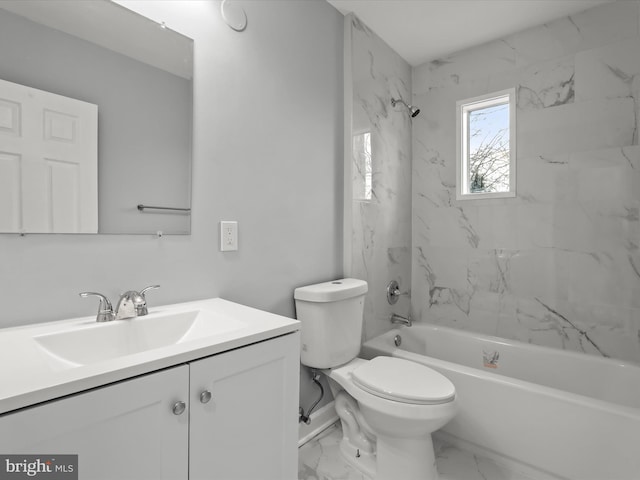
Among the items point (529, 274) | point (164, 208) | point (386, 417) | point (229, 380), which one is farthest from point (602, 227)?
point (164, 208)

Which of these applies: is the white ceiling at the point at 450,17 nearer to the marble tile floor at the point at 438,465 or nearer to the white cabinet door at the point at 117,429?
the white cabinet door at the point at 117,429

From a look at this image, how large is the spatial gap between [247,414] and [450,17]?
97.6 inches

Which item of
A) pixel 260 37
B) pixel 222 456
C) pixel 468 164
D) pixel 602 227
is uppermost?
pixel 260 37

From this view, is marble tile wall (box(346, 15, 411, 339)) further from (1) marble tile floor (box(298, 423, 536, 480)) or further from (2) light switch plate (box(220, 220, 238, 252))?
(2) light switch plate (box(220, 220, 238, 252))

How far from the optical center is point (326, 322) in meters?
1.62

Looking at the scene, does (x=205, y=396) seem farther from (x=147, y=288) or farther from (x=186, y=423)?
(x=147, y=288)

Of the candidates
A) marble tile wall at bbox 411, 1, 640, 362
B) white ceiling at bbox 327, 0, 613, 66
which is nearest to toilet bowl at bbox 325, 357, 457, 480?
marble tile wall at bbox 411, 1, 640, 362

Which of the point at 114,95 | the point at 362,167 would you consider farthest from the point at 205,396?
the point at 362,167

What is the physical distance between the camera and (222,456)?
2.72 ft

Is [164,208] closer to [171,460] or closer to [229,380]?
[229,380]

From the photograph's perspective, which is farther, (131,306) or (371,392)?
(371,392)

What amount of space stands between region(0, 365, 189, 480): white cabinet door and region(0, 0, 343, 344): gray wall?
0.52 meters

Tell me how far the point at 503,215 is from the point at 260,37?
1.92 m

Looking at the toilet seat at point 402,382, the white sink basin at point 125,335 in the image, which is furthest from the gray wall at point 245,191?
the toilet seat at point 402,382
